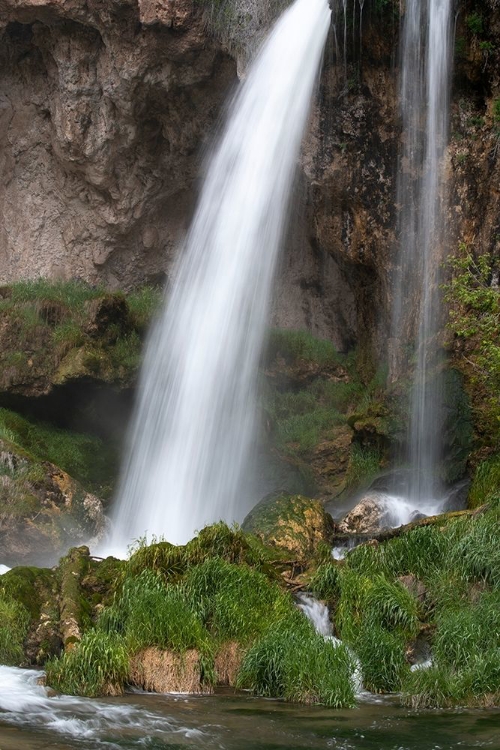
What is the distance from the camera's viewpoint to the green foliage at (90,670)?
27.6 feet

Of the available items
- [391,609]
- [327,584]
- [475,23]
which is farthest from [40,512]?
[475,23]

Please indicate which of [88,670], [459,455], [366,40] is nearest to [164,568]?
A: [88,670]

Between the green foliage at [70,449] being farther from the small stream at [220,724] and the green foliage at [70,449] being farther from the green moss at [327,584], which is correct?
the small stream at [220,724]

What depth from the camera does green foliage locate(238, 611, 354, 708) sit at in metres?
8.35

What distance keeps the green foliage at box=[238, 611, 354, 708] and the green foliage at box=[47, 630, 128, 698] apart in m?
1.22

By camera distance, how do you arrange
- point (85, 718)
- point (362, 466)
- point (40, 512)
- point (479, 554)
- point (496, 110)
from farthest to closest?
point (362, 466), point (496, 110), point (40, 512), point (479, 554), point (85, 718)

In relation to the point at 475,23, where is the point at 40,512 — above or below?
below

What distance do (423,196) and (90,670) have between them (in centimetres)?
1305

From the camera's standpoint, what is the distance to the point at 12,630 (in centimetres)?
977

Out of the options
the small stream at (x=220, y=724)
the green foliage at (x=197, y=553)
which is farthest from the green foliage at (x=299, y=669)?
the green foliage at (x=197, y=553)

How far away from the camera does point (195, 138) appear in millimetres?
23297

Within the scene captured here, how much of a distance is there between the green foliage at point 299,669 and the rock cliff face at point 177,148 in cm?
1067

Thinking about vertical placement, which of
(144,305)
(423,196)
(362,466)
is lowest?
(362,466)

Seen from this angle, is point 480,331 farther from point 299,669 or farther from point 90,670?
point 90,670
